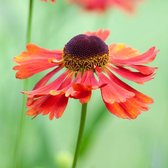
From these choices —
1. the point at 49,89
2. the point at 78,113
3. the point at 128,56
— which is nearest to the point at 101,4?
the point at 78,113

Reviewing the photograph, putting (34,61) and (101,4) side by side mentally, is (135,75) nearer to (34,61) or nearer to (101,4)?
(34,61)

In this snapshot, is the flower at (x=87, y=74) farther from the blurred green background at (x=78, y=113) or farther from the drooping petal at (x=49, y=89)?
the blurred green background at (x=78, y=113)

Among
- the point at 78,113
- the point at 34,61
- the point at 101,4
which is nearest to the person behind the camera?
the point at 34,61

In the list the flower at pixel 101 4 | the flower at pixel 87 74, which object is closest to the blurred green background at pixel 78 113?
the flower at pixel 101 4

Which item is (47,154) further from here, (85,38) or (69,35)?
(69,35)

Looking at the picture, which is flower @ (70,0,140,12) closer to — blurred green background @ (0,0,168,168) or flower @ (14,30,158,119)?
blurred green background @ (0,0,168,168)

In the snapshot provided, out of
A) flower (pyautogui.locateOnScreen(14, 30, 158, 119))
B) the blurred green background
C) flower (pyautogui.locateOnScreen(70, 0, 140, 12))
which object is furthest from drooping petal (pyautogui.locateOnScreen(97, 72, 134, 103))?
flower (pyautogui.locateOnScreen(70, 0, 140, 12))
